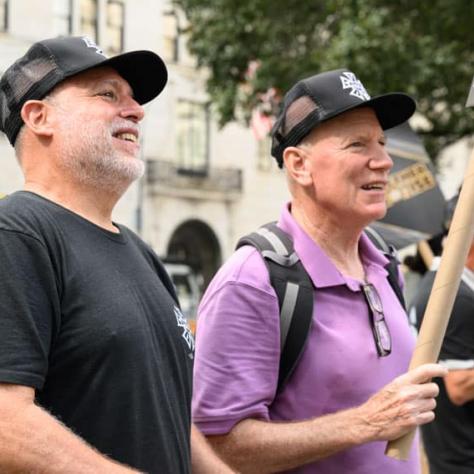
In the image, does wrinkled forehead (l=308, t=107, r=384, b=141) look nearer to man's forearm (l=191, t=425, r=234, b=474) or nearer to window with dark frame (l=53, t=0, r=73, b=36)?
man's forearm (l=191, t=425, r=234, b=474)

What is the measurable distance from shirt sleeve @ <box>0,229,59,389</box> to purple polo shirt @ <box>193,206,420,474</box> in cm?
87

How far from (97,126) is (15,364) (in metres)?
0.69

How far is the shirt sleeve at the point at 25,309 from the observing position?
8.23 feet

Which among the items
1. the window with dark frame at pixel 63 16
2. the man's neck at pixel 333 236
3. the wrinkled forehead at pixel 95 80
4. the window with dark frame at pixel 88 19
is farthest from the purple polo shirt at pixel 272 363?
the window with dark frame at pixel 88 19

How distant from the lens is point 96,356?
264 cm

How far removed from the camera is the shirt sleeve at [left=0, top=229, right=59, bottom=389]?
251 centimetres

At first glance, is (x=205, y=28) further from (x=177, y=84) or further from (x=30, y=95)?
(x=177, y=84)

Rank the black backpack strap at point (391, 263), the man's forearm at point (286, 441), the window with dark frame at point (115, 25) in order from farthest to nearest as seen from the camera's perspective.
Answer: the window with dark frame at point (115, 25) → the black backpack strap at point (391, 263) → the man's forearm at point (286, 441)

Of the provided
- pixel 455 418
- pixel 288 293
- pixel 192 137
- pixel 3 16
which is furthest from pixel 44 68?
pixel 192 137

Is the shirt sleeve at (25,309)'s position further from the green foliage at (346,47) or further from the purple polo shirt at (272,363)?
the green foliage at (346,47)

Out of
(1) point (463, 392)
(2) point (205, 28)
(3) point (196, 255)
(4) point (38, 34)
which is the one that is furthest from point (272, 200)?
(1) point (463, 392)

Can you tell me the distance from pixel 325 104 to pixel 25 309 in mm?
1412

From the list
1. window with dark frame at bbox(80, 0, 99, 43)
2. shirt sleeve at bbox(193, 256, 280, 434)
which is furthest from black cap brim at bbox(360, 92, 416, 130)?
window with dark frame at bbox(80, 0, 99, 43)

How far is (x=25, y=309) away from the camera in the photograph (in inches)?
99.7
